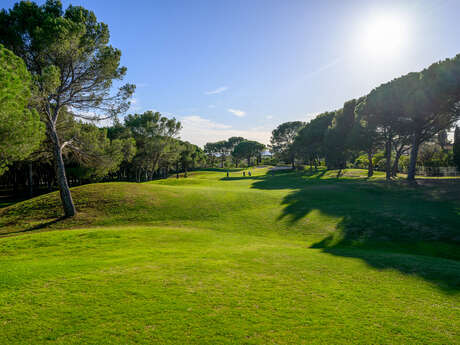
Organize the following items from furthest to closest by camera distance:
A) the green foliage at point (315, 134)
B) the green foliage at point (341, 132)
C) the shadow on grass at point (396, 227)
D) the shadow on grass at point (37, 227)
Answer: the green foliage at point (315, 134), the green foliage at point (341, 132), the shadow on grass at point (37, 227), the shadow on grass at point (396, 227)

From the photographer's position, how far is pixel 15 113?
12.8 m

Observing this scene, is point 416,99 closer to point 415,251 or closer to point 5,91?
point 415,251

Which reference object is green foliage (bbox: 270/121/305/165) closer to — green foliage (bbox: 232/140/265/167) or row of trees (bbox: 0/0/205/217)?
green foliage (bbox: 232/140/265/167)

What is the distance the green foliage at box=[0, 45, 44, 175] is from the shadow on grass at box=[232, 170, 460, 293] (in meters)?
19.1

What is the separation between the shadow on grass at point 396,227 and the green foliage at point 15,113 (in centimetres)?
1906

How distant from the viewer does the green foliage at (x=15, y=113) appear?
11523mm

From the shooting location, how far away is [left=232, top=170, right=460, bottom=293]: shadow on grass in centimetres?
942

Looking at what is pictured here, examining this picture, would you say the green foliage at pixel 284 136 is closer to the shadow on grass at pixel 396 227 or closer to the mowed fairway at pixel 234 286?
the shadow on grass at pixel 396 227

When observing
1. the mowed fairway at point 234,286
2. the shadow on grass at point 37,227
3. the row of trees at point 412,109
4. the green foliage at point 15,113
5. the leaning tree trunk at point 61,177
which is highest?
the row of trees at point 412,109

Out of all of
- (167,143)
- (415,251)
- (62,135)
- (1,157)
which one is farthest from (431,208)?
(167,143)

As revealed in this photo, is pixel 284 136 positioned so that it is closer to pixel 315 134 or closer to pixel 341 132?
pixel 315 134

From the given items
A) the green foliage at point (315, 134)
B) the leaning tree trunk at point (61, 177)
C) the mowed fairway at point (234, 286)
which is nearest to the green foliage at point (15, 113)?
the leaning tree trunk at point (61, 177)

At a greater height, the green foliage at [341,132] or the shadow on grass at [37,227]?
the green foliage at [341,132]

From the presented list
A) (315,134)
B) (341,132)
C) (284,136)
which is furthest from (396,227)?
(284,136)
